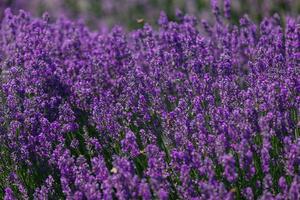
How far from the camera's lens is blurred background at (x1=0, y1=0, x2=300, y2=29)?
26.8ft

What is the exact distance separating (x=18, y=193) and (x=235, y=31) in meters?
2.17

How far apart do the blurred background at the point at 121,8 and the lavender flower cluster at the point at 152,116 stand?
122 inches

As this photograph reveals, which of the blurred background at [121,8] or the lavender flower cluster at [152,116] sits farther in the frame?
the blurred background at [121,8]

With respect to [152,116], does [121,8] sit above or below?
above

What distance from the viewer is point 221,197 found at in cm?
292

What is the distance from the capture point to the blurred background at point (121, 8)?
8.18 m

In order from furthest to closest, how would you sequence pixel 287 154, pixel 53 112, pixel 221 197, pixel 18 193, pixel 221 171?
pixel 53 112 → pixel 18 193 → pixel 221 171 → pixel 287 154 → pixel 221 197

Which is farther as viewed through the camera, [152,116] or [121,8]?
[121,8]

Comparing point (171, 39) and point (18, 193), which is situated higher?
point (171, 39)

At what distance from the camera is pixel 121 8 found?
364 inches

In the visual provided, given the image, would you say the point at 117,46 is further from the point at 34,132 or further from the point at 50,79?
the point at 34,132

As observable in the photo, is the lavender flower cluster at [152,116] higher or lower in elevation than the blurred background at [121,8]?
lower

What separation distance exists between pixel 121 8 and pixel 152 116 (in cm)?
549

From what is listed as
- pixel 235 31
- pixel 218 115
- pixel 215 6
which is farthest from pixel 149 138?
pixel 215 6
